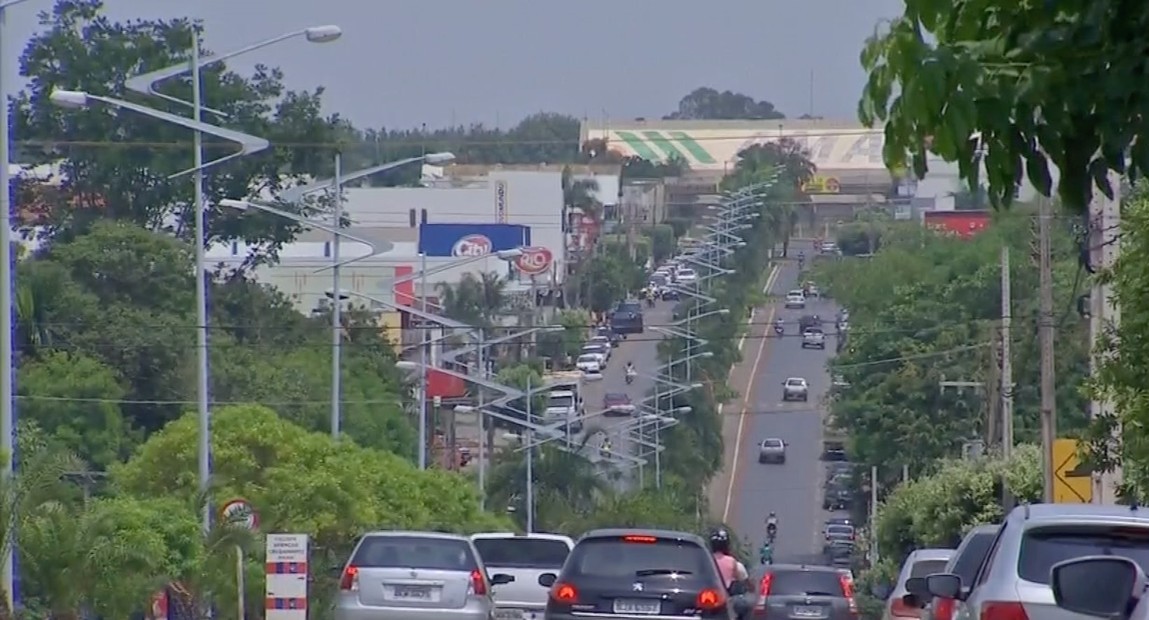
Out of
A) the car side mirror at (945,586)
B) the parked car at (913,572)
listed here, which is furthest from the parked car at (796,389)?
the car side mirror at (945,586)

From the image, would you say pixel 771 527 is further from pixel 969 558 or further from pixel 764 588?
pixel 969 558

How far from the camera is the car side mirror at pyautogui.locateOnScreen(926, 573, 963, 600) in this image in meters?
13.2

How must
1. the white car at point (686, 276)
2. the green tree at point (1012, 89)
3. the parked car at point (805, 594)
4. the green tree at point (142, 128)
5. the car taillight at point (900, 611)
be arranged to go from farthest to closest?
the white car at point (686, 276)
the green tree at point (142, 128)
the parked car at point (805, 594)
the car taillight at point (900, 611)
the green tree at point (1012, 89)

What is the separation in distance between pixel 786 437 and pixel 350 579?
65.3 metres

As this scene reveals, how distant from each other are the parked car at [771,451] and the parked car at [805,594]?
51.9 metres

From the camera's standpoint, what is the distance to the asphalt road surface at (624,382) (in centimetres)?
7462

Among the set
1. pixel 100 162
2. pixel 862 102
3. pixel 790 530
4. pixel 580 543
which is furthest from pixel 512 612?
pixel 790 530

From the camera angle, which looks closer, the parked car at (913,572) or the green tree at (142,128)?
the parked car at (913,572)

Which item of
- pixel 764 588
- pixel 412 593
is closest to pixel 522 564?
pixel 764 588

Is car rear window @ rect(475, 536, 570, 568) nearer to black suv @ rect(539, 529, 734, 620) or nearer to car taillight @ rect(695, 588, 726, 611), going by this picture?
black suv @ rect(539, 529, 734, 620)

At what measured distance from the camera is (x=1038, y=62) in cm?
711

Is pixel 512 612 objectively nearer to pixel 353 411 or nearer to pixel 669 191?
pixel 353 411

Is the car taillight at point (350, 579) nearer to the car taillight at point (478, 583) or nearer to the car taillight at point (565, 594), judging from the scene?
the car taillight at point (478, 583)

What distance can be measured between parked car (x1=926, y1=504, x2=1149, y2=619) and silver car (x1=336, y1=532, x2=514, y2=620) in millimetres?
10986
